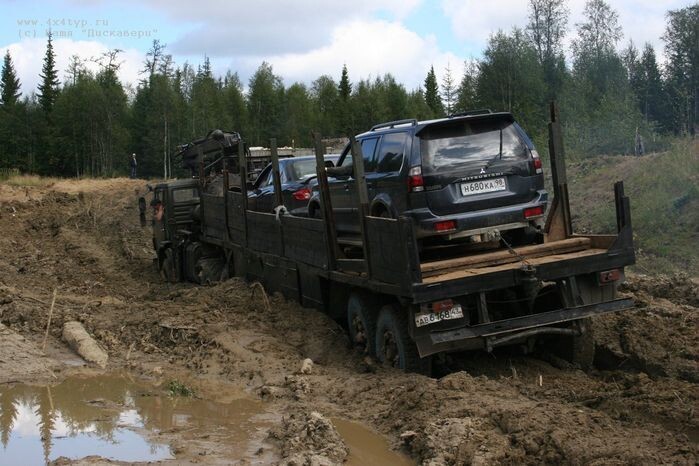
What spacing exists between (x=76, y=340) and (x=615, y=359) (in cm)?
623

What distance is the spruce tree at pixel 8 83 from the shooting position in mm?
71625

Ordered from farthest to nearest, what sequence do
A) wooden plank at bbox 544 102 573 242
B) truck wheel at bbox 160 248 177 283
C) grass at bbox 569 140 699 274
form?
truck wheel at bbox 160 248 177 283 → grass at bbox 569 140 699 274 → wooden plank at bbox 544 102 573 242

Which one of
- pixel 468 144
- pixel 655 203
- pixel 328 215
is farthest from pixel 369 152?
pixel 655 203

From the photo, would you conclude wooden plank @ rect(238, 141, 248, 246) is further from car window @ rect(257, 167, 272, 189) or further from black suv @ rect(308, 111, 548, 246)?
black suv @ rect(308, 111, 548, 246)

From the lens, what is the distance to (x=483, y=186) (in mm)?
8188

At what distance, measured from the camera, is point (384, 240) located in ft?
25.2

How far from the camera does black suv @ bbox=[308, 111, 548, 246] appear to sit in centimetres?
807

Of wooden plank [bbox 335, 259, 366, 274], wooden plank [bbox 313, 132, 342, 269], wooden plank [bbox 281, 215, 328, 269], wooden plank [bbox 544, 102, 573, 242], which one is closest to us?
wooden plank [bbox 335, 259, 366, 274]

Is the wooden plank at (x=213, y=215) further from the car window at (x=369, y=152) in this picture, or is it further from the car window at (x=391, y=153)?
the car window at (x=391, y=153)

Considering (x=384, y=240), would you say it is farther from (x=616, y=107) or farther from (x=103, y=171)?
(x=103, y=171)

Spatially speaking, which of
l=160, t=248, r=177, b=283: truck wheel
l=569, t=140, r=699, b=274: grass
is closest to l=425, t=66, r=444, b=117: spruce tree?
l=569, t=140, r=699, b=274: grass

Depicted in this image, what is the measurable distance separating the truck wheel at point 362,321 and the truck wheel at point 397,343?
0.30 metres

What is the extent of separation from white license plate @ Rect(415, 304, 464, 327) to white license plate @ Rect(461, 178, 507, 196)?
4.24 ft

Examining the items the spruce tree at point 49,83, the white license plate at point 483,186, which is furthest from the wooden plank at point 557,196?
the spruce tree at point 49,83
